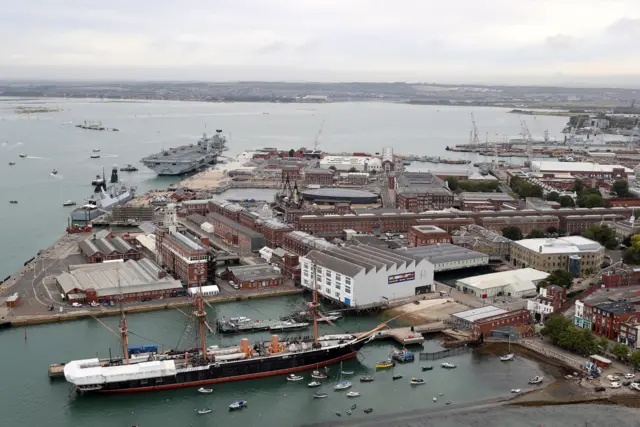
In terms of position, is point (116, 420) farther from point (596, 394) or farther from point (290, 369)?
point (596, 394)

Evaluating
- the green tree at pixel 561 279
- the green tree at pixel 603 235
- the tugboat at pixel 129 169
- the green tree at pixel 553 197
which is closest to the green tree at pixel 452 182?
the green tree at pixel 553 197

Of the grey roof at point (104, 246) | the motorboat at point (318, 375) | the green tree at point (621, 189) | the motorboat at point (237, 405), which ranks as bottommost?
the motorboat at point (237, 405)

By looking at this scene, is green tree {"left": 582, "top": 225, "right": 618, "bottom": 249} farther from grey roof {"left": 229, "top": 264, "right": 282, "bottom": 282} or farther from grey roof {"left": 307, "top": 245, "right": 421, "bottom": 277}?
grey roof {"left": 229, "top": 264, "right": 282, "bottom": 282}

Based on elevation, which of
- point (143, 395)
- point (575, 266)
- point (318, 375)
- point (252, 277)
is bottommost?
point (143, 395)

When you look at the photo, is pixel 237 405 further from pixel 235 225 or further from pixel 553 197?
pixel 553 197

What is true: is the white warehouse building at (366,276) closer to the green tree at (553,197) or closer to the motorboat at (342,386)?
the motorboat at (342,386)

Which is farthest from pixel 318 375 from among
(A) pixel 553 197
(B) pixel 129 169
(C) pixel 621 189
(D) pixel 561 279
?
(B) pixel 129 169
